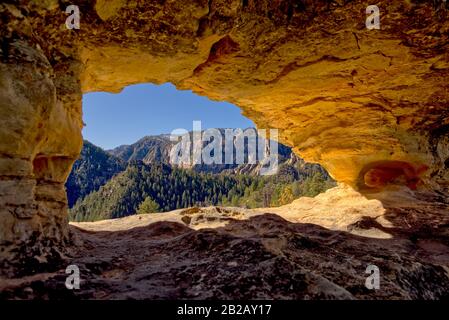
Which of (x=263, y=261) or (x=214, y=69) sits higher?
(x=214, y=69)

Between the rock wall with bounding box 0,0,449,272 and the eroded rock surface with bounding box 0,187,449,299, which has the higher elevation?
the rock wall with bounding box 0,0,449,272

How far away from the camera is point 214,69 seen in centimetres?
973

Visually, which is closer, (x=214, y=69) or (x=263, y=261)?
(x=263, y=261)

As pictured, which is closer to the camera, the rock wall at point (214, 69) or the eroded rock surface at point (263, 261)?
the eroded rock surface at point (263, 261)

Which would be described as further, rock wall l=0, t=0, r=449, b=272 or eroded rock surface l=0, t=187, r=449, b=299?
rock wall l=0, t=0, r=449, b=272

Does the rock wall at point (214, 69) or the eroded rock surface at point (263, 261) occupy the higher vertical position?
the rock wall at point (214, 69)

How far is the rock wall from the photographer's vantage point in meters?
5.43

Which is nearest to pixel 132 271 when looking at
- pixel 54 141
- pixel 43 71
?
pixel 54 141

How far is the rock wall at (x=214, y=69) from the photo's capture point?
543 cm

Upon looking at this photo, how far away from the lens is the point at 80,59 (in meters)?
7.47
